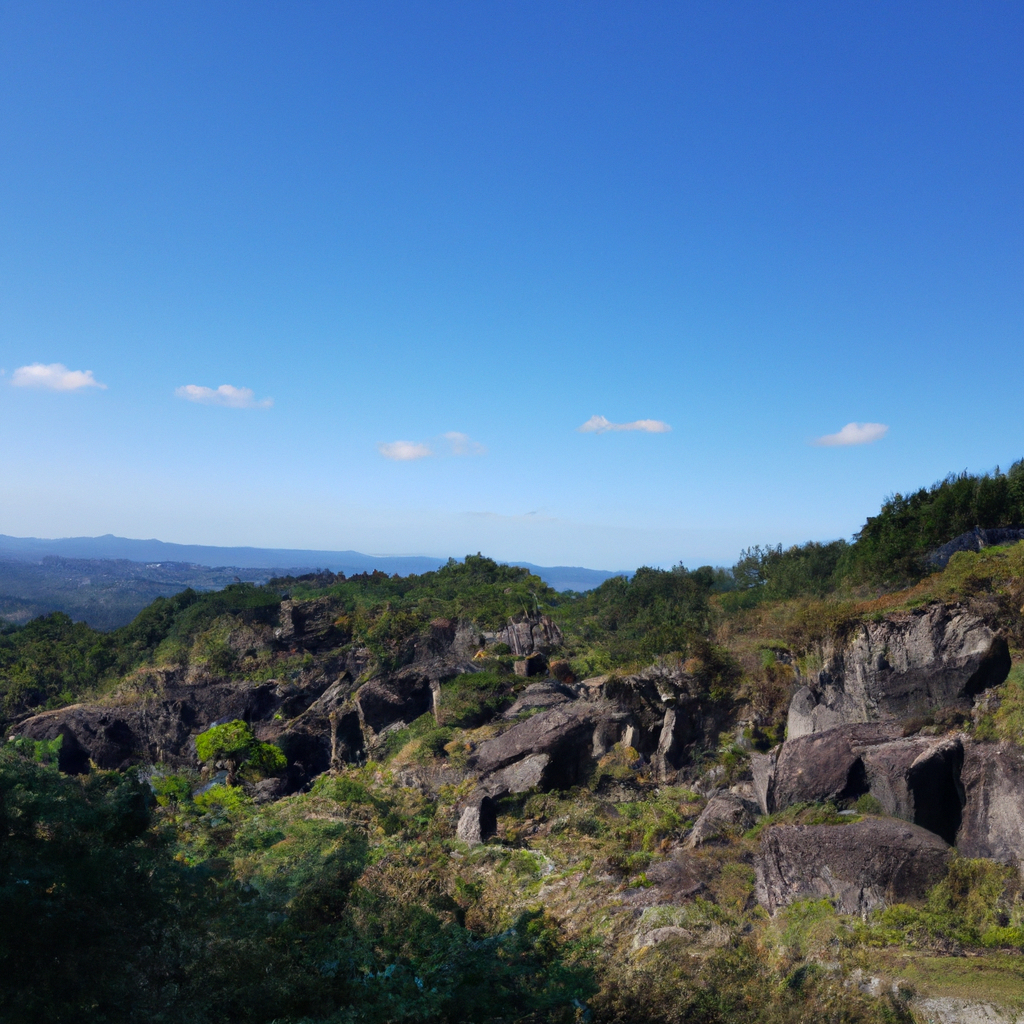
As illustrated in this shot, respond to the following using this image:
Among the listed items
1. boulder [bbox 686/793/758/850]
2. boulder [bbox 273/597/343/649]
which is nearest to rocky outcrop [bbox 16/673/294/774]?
boulder [bbox 273/597/343/649]

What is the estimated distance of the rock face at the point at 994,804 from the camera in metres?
12.5

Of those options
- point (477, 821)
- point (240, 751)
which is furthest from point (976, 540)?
point (240, 751)

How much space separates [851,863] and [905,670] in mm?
6752

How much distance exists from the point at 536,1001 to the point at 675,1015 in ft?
6.54

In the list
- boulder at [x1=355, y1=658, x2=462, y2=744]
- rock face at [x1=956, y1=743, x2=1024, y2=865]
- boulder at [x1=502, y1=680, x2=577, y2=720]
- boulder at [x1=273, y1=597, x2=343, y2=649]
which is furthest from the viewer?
boulder at [x1=273, y1=597, x2=343, y2=649]

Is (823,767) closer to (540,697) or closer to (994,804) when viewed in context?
(994,804)

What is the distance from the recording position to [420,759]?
83.5 feet

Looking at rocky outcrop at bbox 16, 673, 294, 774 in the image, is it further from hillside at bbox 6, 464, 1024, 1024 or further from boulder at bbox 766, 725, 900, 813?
boulder at bbox 766, 725, 900, 813

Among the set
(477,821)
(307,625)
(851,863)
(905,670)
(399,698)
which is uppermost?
(905,670)

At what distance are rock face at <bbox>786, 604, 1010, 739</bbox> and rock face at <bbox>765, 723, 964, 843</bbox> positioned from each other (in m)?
1.74

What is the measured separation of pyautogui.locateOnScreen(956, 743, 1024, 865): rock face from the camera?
A: 1248cm

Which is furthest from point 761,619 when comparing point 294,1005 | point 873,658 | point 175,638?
point 175,638

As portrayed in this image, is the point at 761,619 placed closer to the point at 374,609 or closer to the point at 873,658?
the point at 873,658

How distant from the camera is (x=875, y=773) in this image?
14812mm
